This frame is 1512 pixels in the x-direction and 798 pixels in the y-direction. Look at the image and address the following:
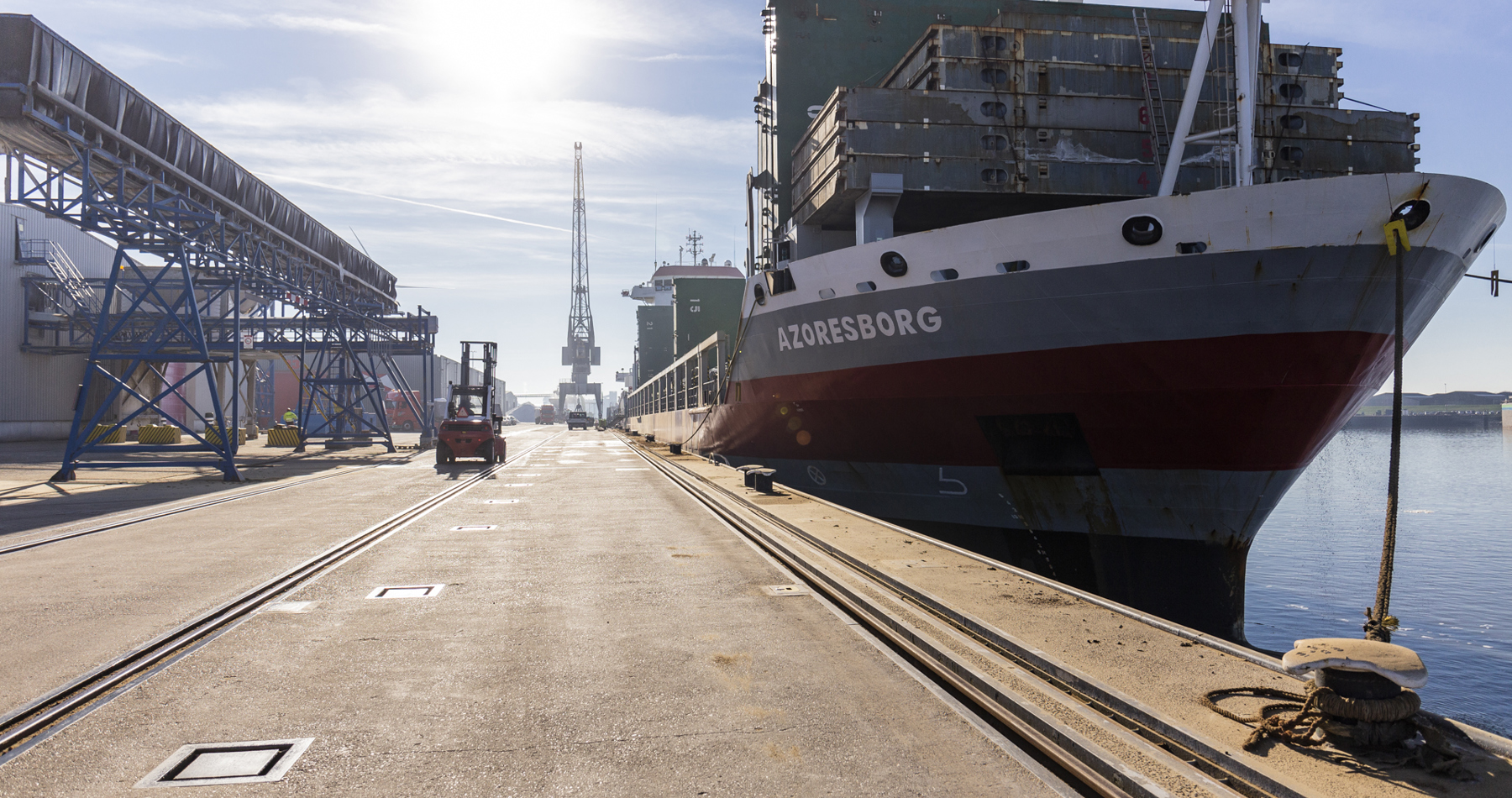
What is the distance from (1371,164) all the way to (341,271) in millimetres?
37909

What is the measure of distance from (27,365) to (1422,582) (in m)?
64.0

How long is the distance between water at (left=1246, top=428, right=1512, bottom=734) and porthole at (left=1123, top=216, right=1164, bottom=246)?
28.6ft

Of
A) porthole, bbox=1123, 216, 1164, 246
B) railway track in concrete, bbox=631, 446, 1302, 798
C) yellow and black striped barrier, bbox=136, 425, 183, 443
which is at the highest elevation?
porthole, bbox=1123, 216, 1164, 246

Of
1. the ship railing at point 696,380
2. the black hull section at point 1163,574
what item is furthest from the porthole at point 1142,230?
the ship railing at point 696,380

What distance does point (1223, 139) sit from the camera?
1603cm

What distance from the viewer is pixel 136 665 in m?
5.96

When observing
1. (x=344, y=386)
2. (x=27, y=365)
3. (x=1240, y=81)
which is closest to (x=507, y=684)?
(x=1240, y=81)

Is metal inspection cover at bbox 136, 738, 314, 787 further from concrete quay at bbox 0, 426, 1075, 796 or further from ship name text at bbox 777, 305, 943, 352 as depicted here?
ship name text at bbox 777, 305, 943, 352

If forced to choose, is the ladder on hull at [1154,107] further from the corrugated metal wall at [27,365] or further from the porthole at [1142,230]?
the corrugated metal wall at [27,365]

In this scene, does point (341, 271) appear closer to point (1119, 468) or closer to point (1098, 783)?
point (1119, 468)

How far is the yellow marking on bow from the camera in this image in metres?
9.25

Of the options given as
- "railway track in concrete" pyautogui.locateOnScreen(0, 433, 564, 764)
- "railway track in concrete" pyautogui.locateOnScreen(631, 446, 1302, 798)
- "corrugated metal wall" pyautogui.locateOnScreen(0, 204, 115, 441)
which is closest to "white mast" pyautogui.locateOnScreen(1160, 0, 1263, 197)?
"railway track in concrete" pyautogui.locateOnScreen(631, 446, 1302, 798)

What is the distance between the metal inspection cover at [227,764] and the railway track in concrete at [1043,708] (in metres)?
3.96

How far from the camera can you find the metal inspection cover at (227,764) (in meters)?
4.13
